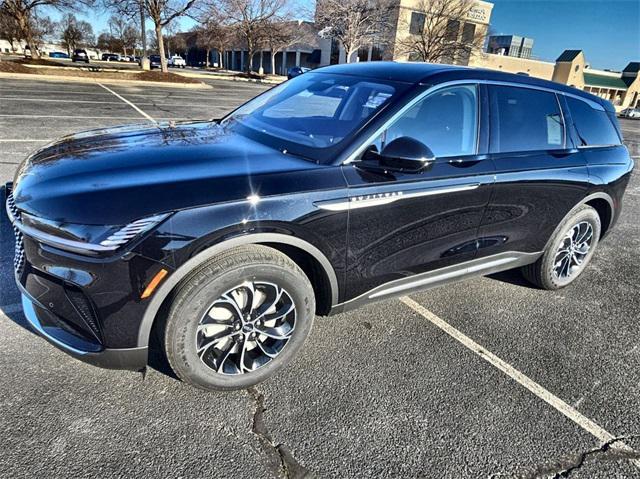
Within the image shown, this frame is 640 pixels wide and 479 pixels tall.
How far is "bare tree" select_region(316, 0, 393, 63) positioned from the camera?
3981cm

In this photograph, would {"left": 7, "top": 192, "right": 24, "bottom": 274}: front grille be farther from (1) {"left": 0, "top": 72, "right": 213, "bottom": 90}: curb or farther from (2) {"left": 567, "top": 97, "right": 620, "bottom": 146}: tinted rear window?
(1) {"left": 0, "top": 72, "right": 213, "bottom": 90}: curb

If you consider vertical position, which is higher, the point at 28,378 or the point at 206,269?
the point at 206,269

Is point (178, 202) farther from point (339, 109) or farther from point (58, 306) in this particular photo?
point (339, 109)

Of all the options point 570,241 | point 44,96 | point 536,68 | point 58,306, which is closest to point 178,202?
point 58,306

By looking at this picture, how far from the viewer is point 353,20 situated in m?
40.3

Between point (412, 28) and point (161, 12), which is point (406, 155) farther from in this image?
point (412, 28)

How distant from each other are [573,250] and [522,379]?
175cm

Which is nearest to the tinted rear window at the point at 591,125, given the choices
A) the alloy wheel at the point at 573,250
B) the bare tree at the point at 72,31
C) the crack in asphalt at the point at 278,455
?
the alloy wheel at the point at 573,250

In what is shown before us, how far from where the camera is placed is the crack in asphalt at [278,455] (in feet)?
6.44

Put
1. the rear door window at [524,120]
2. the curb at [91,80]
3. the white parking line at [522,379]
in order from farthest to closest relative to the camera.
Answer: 1. the curb at [91,80]
2. the rear door window at [524,120]
3. the white parking line at [522,379]

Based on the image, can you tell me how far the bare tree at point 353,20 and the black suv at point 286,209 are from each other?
136ft

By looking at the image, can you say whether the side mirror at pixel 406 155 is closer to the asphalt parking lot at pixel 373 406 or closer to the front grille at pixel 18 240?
the asphalt parking lot at pixel 373 406

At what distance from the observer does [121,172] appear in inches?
86.4

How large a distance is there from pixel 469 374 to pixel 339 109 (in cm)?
198
